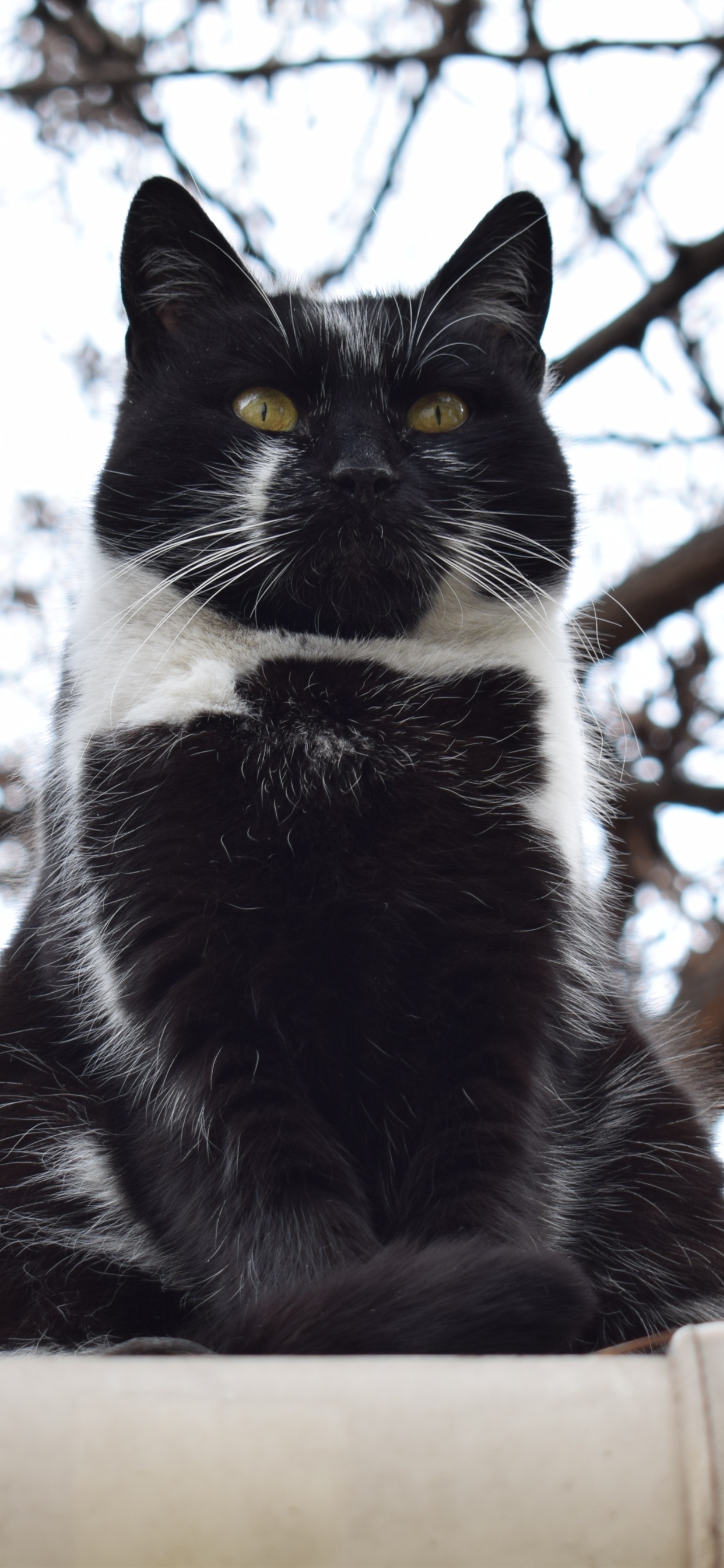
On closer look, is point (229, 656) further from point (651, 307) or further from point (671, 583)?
point (651, 307)

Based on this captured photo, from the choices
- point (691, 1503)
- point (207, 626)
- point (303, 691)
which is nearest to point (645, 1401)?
point (691, 1503)

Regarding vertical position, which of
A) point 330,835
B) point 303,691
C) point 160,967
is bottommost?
point 160,967

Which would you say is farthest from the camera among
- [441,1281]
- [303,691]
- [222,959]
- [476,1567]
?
[303,691]

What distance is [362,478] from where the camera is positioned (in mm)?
1264

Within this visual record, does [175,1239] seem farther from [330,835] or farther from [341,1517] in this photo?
[341,1517]

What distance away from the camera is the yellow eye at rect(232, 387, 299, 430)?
4.56 ft

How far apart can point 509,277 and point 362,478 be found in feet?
1.95

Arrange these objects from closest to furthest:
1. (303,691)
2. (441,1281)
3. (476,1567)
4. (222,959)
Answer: (476,1567)
(441,1281)
(222,959)
(303,691)

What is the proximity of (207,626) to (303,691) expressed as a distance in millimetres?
147

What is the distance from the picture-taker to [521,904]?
121cm

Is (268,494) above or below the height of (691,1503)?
above

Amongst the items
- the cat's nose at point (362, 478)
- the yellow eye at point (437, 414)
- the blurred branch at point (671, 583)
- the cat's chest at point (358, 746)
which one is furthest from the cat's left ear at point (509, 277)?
the blurred branch at point (671, 583)

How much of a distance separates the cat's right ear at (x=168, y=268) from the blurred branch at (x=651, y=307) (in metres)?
1.11

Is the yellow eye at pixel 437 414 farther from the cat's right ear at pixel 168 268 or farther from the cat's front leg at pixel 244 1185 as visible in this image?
the cat's front leg at pixel 244 1185
